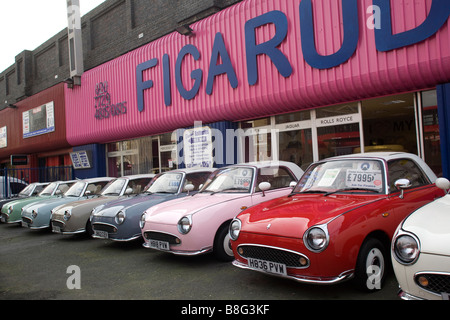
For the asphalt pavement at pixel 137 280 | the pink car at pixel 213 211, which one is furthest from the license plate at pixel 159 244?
the asphalt pavement at pixel 137 280

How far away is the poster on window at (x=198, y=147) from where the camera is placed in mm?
11414

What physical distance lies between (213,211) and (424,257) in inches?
118

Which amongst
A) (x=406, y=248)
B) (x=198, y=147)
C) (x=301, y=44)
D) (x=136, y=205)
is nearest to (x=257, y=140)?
(x=198, y=147)

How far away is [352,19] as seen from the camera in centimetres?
778

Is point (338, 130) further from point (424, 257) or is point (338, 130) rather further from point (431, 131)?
point (424, 257)

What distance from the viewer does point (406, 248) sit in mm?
3000

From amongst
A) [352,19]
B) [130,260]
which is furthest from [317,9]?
[130,260]

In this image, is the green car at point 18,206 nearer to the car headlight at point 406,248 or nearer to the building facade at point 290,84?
the building facade at point 290,84

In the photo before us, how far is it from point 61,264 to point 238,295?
3.54 meters

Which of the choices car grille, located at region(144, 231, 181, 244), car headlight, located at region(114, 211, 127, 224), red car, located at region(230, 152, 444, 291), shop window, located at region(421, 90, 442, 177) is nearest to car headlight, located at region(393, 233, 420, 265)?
red car, located at region(230, 152, 444, 291)

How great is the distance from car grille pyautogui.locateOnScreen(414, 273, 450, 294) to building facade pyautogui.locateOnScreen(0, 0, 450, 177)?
17.1 ft

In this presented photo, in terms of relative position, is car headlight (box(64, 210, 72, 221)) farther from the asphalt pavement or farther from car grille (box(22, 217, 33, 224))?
car grille (box(22, 217, 33, 224))

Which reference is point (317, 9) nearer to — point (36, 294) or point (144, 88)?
point (144, 88)

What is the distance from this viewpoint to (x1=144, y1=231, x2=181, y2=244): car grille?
522 cm
